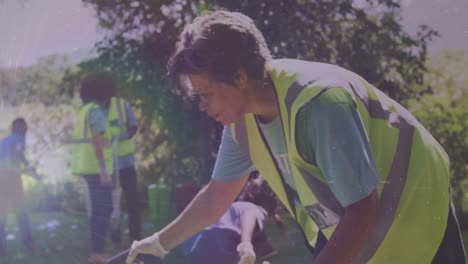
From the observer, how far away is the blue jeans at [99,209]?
146 centimetres

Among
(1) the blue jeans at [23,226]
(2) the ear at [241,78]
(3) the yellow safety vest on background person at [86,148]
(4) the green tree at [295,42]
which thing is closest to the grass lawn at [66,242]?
(1) the blue jeans at [23,226]

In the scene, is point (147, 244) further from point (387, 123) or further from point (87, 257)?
point (387, 123)

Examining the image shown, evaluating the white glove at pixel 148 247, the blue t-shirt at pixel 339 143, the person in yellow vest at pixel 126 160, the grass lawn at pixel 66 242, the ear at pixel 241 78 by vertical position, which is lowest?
A: the grass lawn at pixel 66 242

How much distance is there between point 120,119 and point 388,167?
700mm

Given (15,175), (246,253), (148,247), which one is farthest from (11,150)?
(246,253)

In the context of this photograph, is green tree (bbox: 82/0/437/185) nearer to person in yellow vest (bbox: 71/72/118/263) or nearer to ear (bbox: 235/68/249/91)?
person in yellow vest (bbox: 71/72/118/263)

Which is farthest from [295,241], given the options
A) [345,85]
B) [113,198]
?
[345,85]

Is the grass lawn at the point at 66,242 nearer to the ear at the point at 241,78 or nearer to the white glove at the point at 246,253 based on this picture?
the white glove at the point at 246,253

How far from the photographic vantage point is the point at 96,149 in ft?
4.72

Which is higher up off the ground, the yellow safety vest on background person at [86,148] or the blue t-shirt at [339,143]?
the blue t-shirt at [339,143]

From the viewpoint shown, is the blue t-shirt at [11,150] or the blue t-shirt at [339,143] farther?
the blue t-shirt at [11,150]

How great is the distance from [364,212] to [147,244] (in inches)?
23.4

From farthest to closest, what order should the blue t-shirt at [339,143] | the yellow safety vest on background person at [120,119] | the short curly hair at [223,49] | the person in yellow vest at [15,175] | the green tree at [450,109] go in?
the person in yellow vest at [15,175] < the yellow safety vest on background person at [120,119] < the green tree at [450,109] < the short curly hair at [223,49] < the blue t-shirt at [339,143]

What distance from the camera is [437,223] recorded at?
99 centimetres
